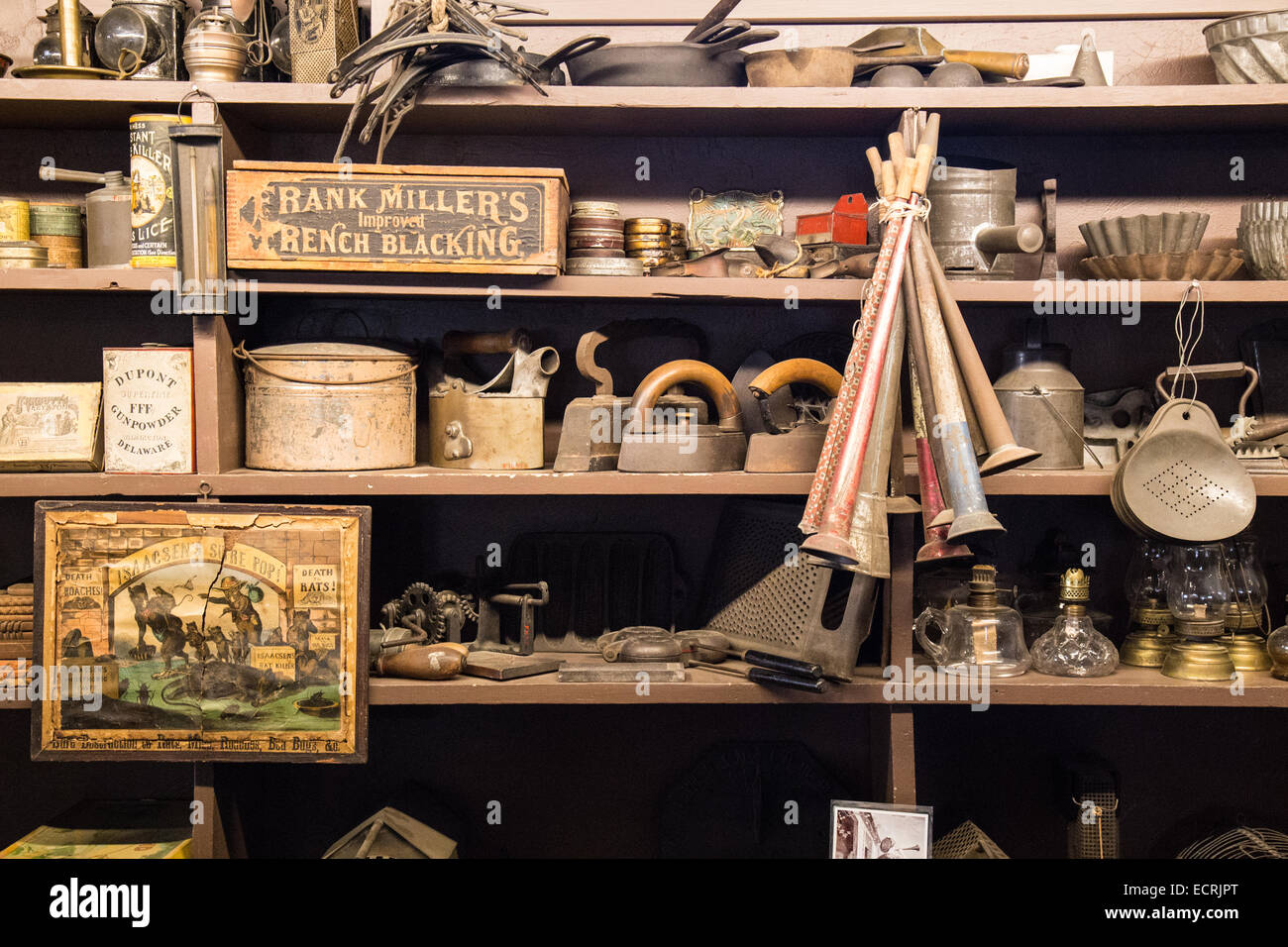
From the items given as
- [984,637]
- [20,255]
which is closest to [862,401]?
[984,637]

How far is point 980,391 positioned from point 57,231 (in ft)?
7.50

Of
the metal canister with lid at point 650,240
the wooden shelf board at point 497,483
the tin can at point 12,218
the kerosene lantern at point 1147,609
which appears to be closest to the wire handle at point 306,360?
the wooden shelf board at point 497,483

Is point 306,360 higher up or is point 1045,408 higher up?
point 306,360

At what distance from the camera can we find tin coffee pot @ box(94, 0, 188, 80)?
2438 millimetres

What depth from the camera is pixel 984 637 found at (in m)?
2.44

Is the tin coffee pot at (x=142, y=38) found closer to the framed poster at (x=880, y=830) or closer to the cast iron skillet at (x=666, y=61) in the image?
the cast iron skillet at (x=666, y=61)

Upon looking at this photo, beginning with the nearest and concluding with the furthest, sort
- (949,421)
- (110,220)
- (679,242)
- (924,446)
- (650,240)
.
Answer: (949,421), (924,446), (110,220), (650,240), (679,242)

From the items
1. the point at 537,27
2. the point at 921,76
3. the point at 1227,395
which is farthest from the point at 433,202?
the point at 1227,395

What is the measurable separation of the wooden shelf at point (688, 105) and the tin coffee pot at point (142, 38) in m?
0.11

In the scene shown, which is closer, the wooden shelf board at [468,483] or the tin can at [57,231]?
the wooden shelf board at [468,483]

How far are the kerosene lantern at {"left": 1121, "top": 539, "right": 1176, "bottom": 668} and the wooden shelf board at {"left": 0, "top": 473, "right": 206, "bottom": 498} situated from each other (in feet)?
7.61

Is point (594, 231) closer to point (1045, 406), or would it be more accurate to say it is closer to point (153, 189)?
point (153, 189)

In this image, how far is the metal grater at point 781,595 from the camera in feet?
7.88

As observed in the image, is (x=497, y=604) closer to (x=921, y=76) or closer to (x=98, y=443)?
(x=98, y=443)
